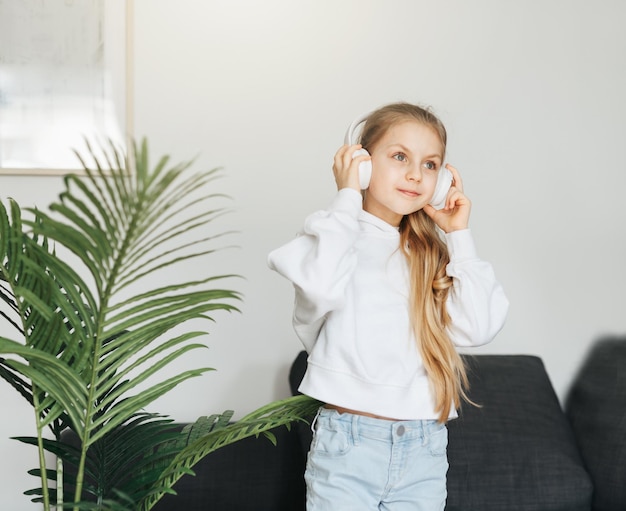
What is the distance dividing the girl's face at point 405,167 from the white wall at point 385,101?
29.5 inches

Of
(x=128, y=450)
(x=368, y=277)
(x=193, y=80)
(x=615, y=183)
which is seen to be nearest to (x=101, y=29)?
(x=193, y=80)

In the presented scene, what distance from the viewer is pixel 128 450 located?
1.20 meters

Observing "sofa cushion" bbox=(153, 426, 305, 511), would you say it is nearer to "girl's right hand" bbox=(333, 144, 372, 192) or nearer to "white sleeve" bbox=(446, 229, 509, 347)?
"white sleeve" bbox=(446, 229, 509, 347)

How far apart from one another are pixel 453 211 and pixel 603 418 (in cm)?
91

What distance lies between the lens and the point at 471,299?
138 centimetres

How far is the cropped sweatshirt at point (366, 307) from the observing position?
127cm

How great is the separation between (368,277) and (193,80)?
956mm

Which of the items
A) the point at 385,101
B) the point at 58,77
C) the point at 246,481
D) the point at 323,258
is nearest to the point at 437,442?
the point at 323,258

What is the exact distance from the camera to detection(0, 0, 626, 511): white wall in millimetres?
2066

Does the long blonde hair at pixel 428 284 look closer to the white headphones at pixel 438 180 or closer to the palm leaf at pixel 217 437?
the white headphones at pixel 438 180

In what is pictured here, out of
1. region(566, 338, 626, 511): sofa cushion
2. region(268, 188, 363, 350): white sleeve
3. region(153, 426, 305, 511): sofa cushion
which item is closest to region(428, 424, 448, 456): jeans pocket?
region(268, 188, 363, 350): white sleeve

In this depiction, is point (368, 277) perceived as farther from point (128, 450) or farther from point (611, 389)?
point (611, 389)

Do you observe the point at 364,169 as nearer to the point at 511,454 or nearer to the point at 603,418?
the point at 511,454

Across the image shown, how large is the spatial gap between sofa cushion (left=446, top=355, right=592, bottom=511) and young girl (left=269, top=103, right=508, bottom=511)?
485 mm
